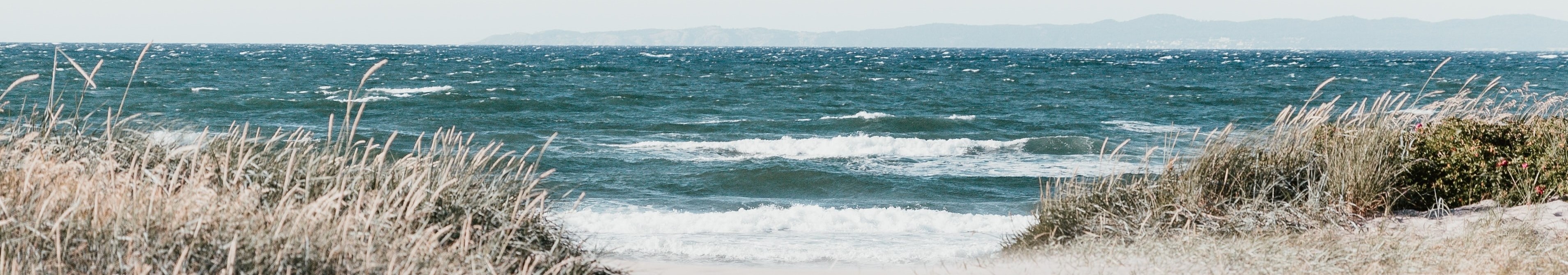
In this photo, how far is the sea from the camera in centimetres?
1016

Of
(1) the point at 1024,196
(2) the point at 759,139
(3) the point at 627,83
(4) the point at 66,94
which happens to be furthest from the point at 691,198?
(3) the point at 627,83

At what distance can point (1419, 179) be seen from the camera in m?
7.30

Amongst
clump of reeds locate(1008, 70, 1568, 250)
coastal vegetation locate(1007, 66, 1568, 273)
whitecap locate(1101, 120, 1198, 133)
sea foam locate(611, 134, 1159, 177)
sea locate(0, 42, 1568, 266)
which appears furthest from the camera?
whitecap locate(1101, 120, 1198, 133)

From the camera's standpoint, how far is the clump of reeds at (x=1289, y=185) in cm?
615

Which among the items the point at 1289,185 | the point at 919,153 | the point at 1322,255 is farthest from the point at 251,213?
the point at 919,153

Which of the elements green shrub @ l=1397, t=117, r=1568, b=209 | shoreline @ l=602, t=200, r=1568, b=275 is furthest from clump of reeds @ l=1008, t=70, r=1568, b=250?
shoreline @ l=602, t=200, r=1568, b=275

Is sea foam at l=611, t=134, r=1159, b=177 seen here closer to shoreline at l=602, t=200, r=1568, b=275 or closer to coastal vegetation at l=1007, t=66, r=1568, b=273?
coastal vegetation at l=1007, t=66, r=1568, b=273

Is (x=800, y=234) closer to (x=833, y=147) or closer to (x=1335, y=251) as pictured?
(x=1335, y=251)

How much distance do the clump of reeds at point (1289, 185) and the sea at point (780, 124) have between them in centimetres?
27

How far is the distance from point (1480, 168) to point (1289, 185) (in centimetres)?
163

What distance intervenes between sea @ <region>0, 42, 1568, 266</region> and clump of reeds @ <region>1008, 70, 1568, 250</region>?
27 centimetres

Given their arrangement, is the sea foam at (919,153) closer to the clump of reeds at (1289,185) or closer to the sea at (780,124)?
the sea at (780,124)

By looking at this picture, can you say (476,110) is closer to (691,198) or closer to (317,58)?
(691,198)

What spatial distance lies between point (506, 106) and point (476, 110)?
995 millimetres
